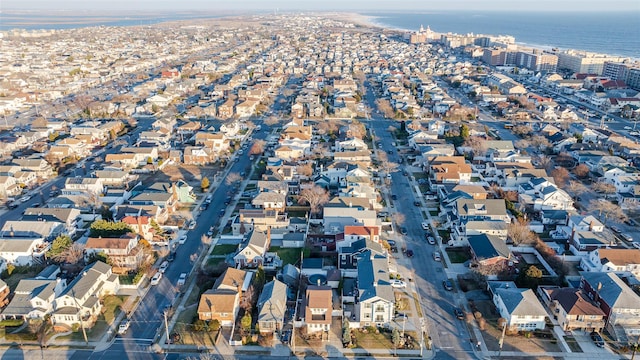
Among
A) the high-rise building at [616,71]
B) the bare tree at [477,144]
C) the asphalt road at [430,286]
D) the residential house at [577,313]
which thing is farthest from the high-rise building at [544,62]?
the residential house at [577,313]

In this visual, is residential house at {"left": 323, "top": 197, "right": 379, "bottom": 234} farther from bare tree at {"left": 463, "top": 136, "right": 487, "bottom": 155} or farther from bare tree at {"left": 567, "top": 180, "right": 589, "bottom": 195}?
bare tree at {"left": 463, "top": 136, "right": 487, "bottom": 155}

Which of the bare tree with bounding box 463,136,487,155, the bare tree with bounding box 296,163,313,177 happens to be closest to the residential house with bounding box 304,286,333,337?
the bare tree with bounding box 296,163,313,177

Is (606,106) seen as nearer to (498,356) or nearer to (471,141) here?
(471,141)

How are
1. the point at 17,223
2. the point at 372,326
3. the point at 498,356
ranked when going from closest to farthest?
the point at 498,356
the point at 372,326
the point at 17,223

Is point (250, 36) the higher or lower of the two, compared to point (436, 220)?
higher

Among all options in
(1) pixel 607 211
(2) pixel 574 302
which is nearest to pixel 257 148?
(1) pixel 607 211

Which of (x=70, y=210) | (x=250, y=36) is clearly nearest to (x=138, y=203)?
(x=70, y=210)

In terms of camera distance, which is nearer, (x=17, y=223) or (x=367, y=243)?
(x=367, y=243)
